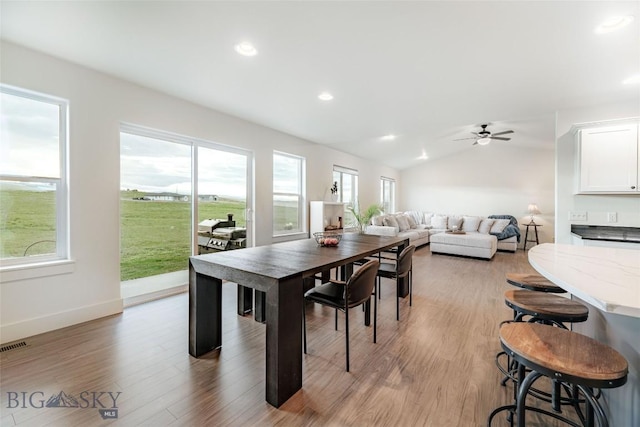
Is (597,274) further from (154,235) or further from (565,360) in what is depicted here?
(154,235)

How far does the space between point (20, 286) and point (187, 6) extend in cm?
272

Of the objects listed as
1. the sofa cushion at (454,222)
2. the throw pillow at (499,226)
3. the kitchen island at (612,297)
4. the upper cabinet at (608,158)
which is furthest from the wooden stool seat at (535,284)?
the sofa cushion at (454,222)

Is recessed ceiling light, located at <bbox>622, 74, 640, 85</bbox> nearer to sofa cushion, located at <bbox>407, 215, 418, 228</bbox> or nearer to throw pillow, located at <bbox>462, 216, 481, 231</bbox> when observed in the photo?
throw pillow, located at <bbox>462, 216, 481, 231</bbox>

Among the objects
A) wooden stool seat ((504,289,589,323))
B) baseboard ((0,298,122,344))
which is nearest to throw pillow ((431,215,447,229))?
wooden stool seat ((504,289,589,323))

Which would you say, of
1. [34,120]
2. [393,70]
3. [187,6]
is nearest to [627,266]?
[393,70]

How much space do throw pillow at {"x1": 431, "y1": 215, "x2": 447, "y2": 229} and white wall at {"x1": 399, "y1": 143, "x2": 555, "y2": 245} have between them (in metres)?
1.22

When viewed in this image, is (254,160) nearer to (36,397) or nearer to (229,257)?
(229,257)

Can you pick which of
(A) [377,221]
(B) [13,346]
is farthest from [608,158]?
(B) [13,346]

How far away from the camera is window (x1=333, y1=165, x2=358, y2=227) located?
6.88m

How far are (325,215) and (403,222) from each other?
2.78 m

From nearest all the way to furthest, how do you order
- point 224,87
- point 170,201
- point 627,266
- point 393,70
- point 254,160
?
1. point 627,266
2. point 393,70
3. point 224,87
4. point 170,201
5. point 254,160

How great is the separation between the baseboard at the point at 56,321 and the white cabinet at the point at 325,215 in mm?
3536

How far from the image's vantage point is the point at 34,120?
8.30 feet

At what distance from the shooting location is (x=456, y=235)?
639cm
